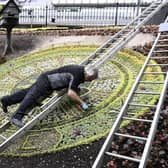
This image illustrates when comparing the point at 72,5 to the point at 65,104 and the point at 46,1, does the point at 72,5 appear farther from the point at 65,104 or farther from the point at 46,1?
the point at 65,104

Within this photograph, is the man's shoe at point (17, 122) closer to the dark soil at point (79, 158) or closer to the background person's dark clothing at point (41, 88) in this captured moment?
the background person's dark clothing at point (41, 88)

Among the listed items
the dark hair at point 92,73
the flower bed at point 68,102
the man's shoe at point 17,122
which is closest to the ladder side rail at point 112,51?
the flower bed at point 68,102

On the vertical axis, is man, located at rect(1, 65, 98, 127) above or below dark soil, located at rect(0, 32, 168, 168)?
above

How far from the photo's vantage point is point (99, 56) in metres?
10.9

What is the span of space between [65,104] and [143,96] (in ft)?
5.90

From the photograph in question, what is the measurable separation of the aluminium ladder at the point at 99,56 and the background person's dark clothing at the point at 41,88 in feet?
0.92

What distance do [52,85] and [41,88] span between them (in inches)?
9.2

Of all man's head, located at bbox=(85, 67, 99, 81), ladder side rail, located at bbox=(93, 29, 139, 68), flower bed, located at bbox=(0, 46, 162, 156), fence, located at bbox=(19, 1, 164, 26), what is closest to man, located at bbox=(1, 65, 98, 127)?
man's head, located at bbox=(85, 67, 99, 81)

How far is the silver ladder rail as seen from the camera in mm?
10288

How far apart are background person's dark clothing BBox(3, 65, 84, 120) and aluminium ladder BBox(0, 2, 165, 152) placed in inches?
11.0

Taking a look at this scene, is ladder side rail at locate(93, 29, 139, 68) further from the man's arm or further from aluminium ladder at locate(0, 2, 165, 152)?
the man's arm

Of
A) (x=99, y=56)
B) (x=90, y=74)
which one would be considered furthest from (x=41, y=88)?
(x=99, y=56)

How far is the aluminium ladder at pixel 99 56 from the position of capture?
752 cm

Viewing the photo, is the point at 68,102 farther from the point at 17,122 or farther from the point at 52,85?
the point at 17,122
